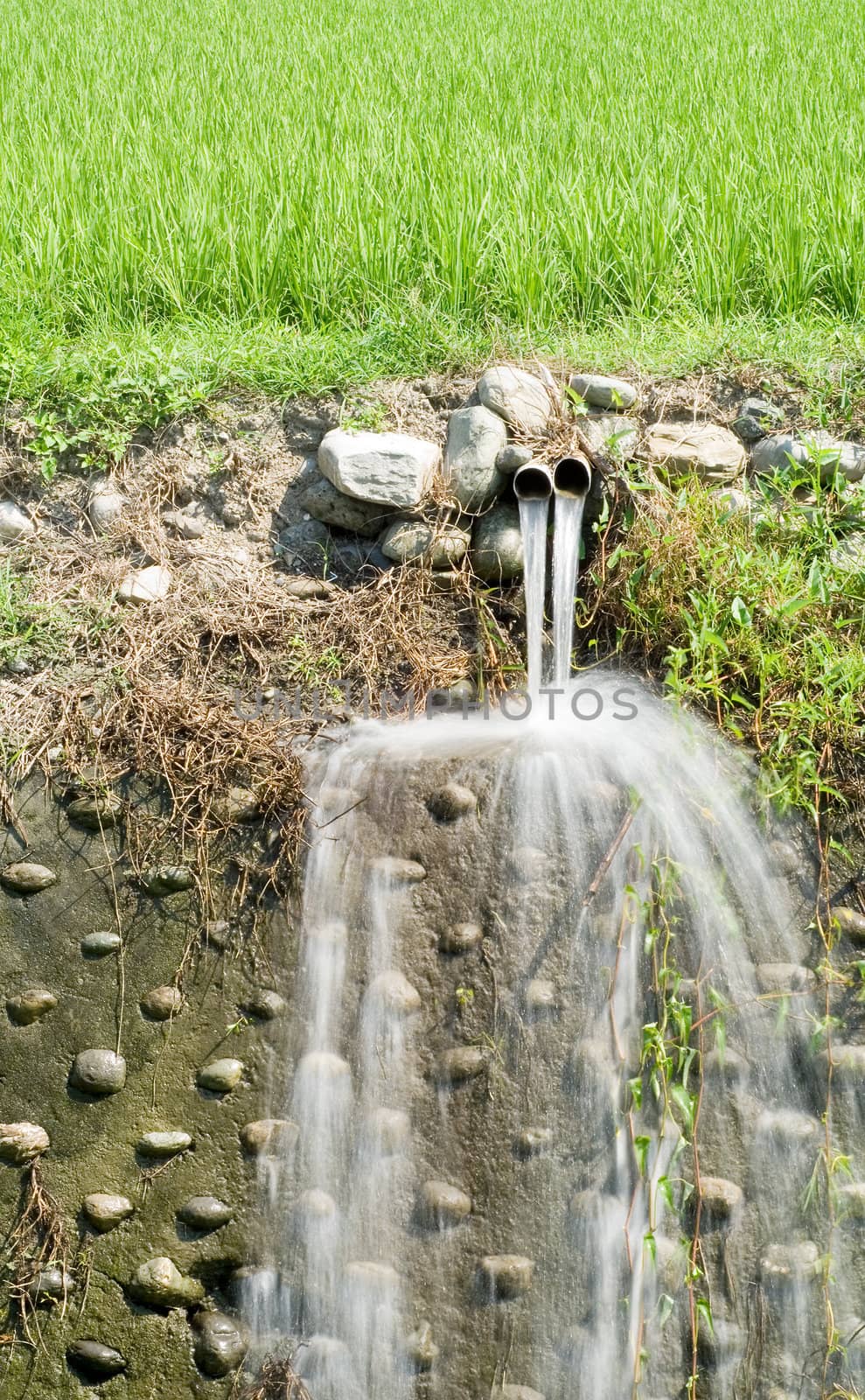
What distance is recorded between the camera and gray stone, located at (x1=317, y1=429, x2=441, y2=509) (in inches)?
142

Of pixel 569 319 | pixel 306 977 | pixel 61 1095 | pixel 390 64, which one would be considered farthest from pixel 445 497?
pixel 390 64

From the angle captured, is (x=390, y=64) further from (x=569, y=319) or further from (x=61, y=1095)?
(x=61, y=1095)

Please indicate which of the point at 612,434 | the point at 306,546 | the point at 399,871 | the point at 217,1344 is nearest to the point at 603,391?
the point at 612,434

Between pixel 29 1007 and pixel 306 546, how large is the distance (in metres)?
1.66

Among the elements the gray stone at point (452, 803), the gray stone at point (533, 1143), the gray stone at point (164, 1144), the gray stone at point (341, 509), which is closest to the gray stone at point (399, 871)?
the gray stone at point (452, 803)

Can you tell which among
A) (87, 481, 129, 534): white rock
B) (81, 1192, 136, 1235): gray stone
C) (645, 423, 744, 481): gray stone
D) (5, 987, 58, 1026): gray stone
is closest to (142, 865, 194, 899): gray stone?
(5, 987, 58, 1026): gray stone

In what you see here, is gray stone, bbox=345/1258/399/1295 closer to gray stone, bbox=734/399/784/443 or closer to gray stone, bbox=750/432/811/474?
gray stone, bbox=750/432/811/474

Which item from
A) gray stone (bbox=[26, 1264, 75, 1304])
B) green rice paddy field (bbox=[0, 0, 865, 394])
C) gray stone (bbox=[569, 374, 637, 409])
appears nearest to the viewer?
gray stone (bbox=[26, 1264, 75, 1304])

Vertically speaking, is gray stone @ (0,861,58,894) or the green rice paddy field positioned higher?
the green rice paddy field

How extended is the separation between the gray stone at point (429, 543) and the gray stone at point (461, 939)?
1239mm

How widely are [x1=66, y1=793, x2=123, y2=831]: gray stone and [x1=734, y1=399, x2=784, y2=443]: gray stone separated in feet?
7.59

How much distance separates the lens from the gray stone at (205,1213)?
2.68m

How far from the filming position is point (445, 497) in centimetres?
364

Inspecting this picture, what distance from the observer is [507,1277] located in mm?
2562
